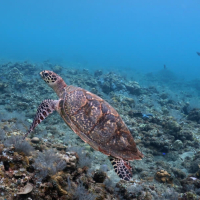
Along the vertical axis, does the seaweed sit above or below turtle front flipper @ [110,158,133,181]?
above

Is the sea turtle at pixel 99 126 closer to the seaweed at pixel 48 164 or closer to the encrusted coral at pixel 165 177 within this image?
the seaweed at pixel 48 164

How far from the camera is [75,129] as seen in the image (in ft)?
11.9

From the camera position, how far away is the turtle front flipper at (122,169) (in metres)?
3.20

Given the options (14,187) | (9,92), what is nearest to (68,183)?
(14,187)

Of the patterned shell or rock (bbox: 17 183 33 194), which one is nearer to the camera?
rock (bbox: 17 183 33 194)

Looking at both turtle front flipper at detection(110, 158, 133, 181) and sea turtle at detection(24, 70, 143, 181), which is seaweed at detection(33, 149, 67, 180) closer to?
sea turtle at detection(24, 70, 143, 181)

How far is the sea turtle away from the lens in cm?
347

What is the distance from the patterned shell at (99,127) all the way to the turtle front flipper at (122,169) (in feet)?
0.37

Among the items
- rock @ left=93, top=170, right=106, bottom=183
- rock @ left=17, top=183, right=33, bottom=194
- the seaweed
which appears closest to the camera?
rock @ left=17, top=183, right=33, bottom=194

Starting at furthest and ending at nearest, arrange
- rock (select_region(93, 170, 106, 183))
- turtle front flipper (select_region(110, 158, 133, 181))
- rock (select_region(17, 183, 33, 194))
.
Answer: rock (select_region(93, 170, 106, 183))
turtle front flipper (select_region(110, 158, 133, 181))
rock (select_region(17, 183, 33, 194))

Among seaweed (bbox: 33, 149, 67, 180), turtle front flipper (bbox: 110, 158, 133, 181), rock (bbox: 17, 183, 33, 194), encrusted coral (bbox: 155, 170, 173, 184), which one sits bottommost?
encrusted coral (bbox: 155, 170, 173, 184)

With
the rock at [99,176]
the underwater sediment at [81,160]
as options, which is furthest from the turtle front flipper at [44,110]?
the rock at [99,176]

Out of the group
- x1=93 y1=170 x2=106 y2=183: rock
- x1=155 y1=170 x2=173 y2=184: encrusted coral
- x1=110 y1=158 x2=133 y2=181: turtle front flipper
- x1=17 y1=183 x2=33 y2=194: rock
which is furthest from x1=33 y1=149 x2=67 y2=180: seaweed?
x1=155 y1=170 x2=173 y2=184: encrusted coral

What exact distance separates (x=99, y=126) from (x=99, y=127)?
2cm
